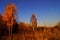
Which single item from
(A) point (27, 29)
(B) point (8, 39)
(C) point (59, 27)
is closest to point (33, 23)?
Answer: (A) point (27, 29)

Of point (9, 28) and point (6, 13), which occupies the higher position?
point (6, 13)

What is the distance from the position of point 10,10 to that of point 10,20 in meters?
1.11

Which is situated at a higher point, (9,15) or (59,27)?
(9,15)

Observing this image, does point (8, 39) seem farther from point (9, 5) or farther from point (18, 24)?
point (18, 24)

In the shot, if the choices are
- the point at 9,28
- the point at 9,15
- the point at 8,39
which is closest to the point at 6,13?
the point at 9,15

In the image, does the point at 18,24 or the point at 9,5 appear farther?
the point at 18,24

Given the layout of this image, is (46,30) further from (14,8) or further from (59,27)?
(14,8)

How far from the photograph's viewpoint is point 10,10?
1669 cm

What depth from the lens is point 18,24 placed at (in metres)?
20.5

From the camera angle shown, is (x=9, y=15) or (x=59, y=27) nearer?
(x=9, y=15)

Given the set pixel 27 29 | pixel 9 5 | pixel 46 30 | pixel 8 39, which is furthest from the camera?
pixel 27 29

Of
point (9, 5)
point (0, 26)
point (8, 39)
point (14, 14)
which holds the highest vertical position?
point (9, 5)

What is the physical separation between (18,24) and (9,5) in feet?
12.2

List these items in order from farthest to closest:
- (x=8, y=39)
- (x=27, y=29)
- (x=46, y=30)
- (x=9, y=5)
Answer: (x=27, y=29)
(x=9, y=5)
(x=46, y=30)
(x=8, y=39)
